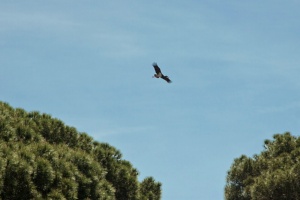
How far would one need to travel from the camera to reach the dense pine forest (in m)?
25.6

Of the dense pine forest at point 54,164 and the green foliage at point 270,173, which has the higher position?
the green foliage at point 270,173

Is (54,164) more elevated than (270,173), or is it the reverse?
(270,173)

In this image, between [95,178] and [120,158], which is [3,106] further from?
[120,158]

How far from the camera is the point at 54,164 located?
27797mm

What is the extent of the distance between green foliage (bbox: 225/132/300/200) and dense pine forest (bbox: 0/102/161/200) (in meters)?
8.08

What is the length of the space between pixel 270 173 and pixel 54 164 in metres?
20.5

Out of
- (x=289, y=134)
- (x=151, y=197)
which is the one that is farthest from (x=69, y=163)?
(x=289, y=134)

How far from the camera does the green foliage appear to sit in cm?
4047

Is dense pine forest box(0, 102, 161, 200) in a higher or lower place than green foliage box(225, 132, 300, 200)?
lower

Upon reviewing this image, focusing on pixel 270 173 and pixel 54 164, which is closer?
pixel 54 164

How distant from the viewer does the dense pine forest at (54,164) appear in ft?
84.1

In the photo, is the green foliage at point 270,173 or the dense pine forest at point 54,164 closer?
the dense pine forest at point 54,164

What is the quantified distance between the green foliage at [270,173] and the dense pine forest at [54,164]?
318 inches

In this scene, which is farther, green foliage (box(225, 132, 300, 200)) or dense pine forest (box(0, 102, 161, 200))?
green foliage (box(225, 132, 300, 200))
